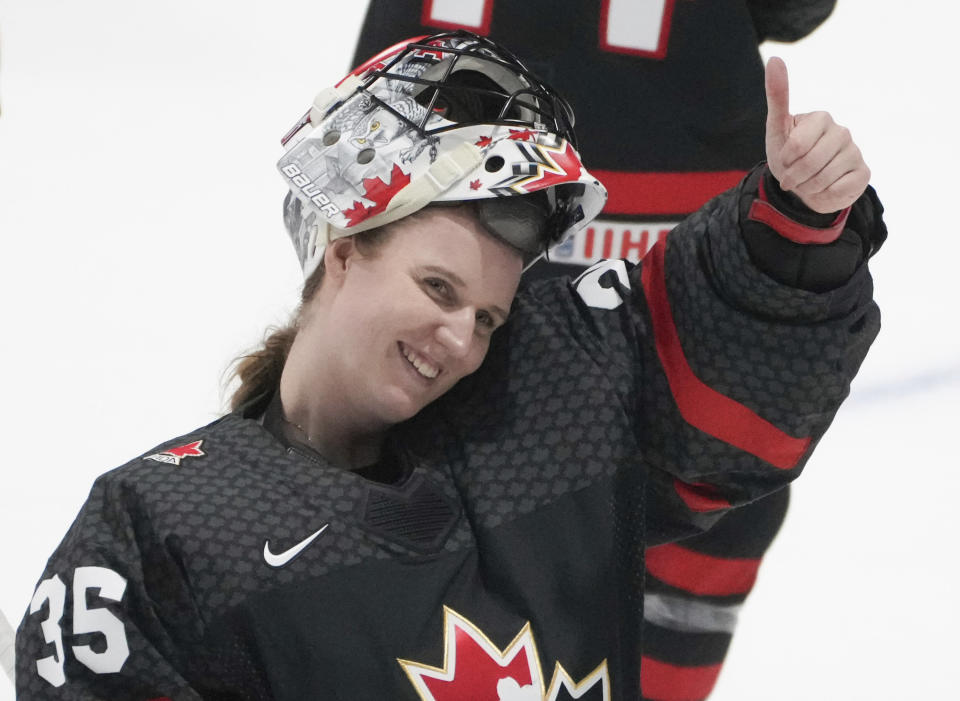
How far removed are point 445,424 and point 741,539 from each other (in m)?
0.53

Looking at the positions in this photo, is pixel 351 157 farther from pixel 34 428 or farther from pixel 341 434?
pixel 34 428

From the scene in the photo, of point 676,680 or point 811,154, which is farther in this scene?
point 676,680

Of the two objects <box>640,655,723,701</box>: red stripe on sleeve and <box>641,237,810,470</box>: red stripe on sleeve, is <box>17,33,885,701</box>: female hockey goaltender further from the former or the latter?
→ <box>640,655,723,701</box>: red stripe on sleeve

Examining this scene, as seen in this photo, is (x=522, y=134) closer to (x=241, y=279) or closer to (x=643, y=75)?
(x=643, y=75)

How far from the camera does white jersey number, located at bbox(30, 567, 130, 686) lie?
87 centimetres

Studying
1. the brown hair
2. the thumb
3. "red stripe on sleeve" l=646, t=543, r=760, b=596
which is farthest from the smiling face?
"red stripe on sleeve" l=646, t=543, r=760, b=596

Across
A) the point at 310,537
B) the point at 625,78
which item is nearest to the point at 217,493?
the point at 310,537

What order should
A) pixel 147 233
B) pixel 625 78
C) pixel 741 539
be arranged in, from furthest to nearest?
pixel 147 233 < pixel 741 539 < pixel 625 78

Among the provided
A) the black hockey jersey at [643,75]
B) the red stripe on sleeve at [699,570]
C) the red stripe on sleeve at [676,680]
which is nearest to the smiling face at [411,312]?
the black hockey jersey at [643,75]

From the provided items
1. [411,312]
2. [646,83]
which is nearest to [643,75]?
[646,83]

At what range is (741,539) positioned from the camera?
4.78ft

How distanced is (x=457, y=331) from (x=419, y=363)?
1.7 inches

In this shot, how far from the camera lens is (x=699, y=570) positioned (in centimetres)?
149

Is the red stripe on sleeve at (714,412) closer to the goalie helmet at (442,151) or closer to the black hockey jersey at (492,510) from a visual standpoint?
the black hockey jersey at (492,510)
